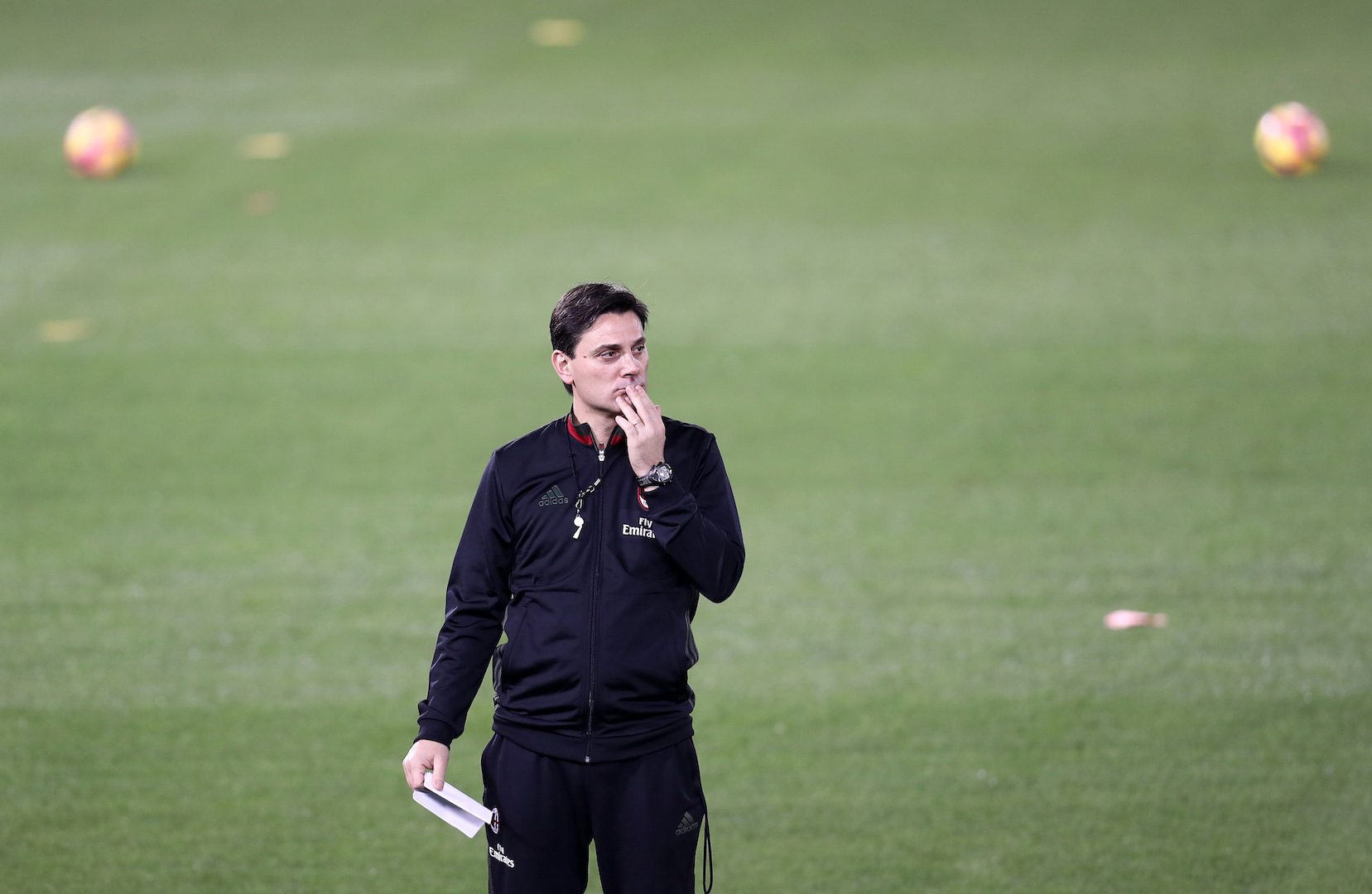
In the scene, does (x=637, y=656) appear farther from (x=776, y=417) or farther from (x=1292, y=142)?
(x=1292, y=142)

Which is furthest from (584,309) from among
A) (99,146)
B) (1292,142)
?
(99,146)

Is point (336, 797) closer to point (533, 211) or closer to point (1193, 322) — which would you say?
point (1193, 322)

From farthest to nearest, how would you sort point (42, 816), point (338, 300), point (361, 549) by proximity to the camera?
point (338, 300) → point (361, 549) → point (42, 816)

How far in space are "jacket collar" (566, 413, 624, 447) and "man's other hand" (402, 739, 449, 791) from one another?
76 centimetres

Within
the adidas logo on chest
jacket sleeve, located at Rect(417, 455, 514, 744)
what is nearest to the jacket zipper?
the adidas logo on chest

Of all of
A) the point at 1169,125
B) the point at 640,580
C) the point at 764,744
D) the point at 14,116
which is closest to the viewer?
the point at 640,580

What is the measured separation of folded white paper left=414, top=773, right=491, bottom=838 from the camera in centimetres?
309

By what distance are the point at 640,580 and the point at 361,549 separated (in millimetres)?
4540

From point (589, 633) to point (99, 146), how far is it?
12435mm

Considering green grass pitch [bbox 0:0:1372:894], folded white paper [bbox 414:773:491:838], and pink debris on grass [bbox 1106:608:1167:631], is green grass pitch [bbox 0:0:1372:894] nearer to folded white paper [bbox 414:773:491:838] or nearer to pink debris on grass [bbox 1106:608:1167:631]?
pink debris on grass [bbox 1106:608:1167:631]

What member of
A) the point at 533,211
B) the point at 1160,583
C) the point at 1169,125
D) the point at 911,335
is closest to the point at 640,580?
the point at 1160,583

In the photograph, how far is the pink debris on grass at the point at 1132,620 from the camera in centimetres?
641

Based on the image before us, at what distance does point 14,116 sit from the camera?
51.3ft

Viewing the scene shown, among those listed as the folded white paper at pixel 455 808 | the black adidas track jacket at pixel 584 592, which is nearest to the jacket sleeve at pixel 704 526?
the black adidas track jacket at pixel 584 592
